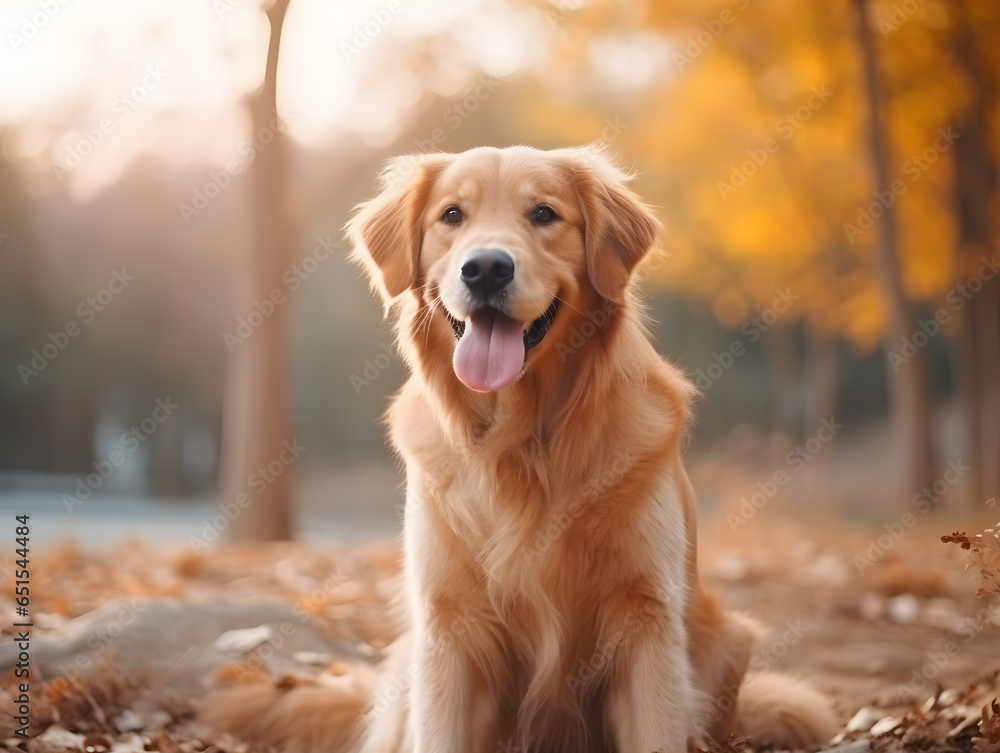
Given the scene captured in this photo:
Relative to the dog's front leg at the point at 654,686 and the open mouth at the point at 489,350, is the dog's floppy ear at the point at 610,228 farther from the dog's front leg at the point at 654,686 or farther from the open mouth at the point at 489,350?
the dog's front leg at the point at 654,686

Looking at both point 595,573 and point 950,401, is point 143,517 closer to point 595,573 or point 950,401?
point 595,573

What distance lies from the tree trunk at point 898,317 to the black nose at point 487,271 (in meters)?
6.78

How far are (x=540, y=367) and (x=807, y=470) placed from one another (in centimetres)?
1121

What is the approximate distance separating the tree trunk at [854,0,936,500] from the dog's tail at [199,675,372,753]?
683 centimetres

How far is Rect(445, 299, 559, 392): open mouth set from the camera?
8.59ft

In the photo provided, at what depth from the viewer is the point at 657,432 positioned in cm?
276

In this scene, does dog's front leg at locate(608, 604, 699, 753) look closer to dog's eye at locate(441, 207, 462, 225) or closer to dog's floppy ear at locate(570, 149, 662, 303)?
dog's floppy ear at locate(570, 149, 662, 303)

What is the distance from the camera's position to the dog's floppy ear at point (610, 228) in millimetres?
2834

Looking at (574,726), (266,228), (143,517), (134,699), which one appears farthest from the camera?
(143,517)

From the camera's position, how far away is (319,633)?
14.1 ft

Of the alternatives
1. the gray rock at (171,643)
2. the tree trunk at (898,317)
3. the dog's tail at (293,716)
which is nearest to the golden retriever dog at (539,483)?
the dog's tail at (293,716)

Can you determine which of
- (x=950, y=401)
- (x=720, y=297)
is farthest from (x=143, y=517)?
(x=950, y=401)

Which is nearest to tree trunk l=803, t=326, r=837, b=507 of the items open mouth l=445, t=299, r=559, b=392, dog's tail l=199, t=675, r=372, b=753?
dog's tail l=199, t=675, r=372, b=753

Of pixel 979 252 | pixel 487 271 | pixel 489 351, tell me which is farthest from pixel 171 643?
pixel 979 252
